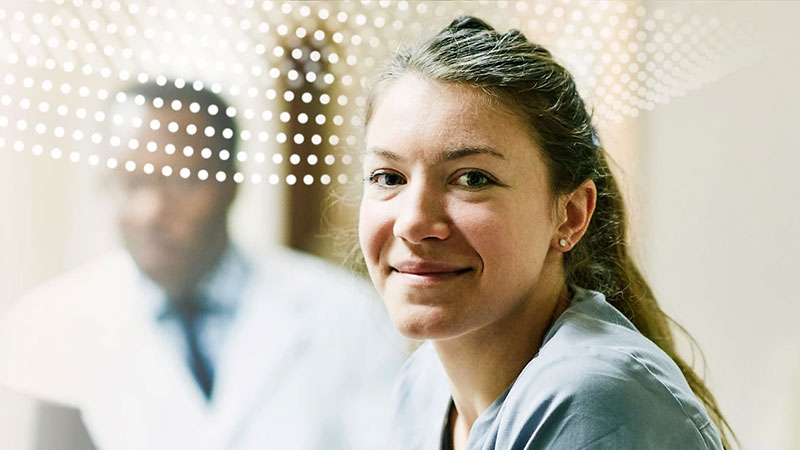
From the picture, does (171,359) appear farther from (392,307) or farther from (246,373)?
(392,307)

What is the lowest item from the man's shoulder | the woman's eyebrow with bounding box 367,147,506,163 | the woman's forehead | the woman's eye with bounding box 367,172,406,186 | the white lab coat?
the white lab coat

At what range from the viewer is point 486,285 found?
0.87 m

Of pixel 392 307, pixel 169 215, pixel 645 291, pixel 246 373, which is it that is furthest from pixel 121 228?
pixel 645 291

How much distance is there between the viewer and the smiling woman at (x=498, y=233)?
78 cm

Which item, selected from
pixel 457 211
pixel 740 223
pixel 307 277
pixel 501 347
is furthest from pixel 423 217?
pixel 740 223

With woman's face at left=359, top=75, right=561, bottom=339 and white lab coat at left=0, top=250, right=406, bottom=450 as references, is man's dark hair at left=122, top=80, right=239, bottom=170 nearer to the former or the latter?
white lab coat at left=0, top=250, right=406, bottom=450

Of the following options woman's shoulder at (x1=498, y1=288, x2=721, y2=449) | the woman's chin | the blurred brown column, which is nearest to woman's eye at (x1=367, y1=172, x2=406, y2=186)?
→ the woman's chin

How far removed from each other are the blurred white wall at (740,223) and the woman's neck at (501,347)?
16.2 inches

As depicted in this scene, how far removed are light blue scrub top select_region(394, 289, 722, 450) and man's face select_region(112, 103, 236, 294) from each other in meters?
0.55

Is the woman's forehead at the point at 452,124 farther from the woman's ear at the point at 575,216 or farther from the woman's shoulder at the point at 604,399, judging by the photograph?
the woman's shoulder at the point at 604,399

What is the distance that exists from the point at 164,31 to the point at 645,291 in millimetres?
754

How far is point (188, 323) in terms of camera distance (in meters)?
1.24

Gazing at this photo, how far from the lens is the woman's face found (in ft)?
2.81
